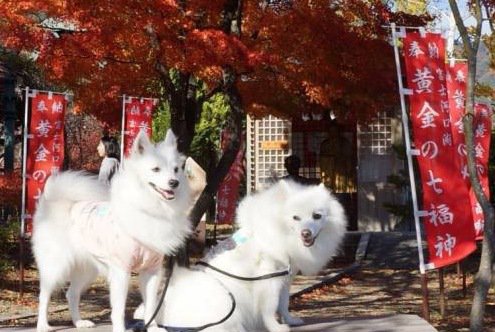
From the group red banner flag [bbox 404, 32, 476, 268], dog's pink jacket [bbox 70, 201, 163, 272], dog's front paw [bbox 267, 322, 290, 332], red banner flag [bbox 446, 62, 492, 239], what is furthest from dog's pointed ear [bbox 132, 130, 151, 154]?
red banner flag [bbox 446, 62, 492, 239]

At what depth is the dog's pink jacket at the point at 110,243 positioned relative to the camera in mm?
4211

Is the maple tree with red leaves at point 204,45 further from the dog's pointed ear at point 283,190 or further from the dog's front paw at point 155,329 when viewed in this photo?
the dog's front paw at point 155,329

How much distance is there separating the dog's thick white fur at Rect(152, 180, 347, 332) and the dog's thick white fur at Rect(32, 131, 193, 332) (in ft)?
0.74

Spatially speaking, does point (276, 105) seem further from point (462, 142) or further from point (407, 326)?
point (407, 326)

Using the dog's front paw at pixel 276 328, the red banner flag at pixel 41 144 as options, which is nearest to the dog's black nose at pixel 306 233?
the dog's front paw at pixel 276 328

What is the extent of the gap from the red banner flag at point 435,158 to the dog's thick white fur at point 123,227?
2676 millimetres

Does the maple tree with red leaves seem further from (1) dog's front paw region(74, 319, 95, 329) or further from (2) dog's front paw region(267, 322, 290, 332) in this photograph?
(2) dog's front paw region(267, 322, 290, 332)

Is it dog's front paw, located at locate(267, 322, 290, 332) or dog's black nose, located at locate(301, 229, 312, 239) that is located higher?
dog's black nose, located at locate(301, 229, 312, 239)

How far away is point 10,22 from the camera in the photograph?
860 cm

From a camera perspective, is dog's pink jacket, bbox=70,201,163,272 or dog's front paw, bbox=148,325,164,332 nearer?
dog's pink jacket, bbox=70,201,163,272

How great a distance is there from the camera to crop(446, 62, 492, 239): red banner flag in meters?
7.20

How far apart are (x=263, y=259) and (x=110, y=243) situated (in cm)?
91

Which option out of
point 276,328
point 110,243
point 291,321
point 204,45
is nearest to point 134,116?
point 204,45

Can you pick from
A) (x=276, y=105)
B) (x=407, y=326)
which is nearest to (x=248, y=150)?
(x=276, y=105)
